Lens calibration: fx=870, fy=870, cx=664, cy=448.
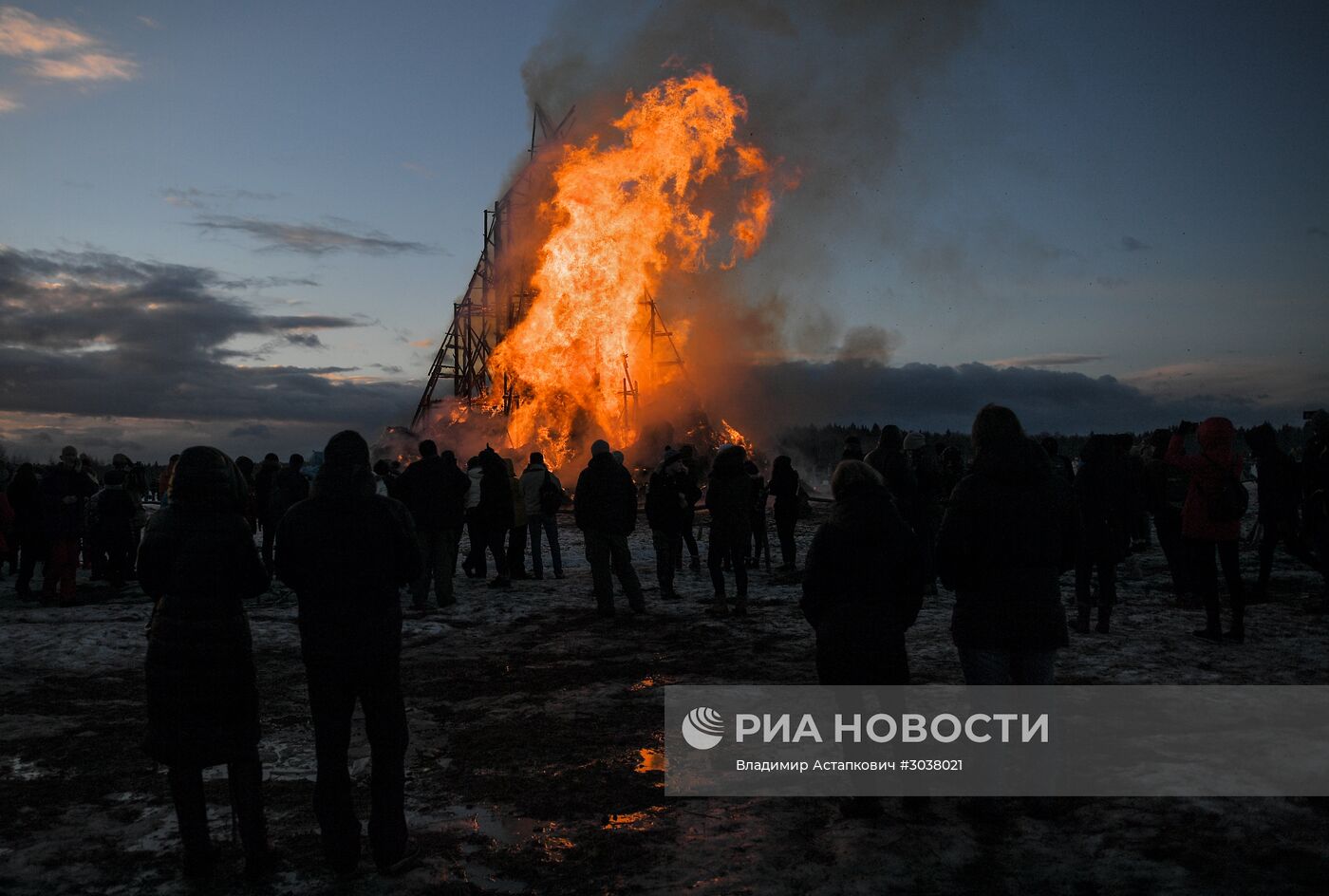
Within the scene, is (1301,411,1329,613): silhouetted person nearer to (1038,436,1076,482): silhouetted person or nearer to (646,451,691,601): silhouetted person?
(1038,436,1076,482): silhouetted person

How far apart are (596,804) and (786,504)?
10539mm

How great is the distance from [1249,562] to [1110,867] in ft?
41.7

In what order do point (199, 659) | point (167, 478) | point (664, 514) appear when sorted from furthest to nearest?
point (664, 514) → point (167, 478) → point (199, 659)

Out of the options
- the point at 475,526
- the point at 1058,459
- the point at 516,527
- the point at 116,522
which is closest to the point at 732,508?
the point at 1058,459

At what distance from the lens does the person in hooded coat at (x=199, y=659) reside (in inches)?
162

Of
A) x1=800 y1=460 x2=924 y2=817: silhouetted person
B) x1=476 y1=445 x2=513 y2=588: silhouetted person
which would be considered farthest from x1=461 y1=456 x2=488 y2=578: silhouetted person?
x1=800 y1=460 x2=924 y2=817: silhouetted person

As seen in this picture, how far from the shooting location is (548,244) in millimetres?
33875

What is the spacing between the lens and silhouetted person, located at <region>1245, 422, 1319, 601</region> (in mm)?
10641

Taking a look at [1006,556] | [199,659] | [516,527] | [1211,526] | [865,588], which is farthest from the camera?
[516,527]

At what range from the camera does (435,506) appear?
40.0 feet

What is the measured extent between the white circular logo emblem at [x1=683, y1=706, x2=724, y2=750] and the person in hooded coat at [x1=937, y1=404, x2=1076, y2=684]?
216cm

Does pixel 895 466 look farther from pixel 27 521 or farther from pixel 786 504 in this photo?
pixel 27 521

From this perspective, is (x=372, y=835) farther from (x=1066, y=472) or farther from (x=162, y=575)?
(x=1066, y=472)

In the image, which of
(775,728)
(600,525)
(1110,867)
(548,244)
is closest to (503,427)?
(548,244)
